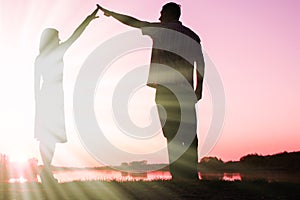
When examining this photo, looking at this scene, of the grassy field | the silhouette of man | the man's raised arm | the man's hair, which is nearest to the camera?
the grassy field

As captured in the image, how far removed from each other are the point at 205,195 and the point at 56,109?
5511 millimetres

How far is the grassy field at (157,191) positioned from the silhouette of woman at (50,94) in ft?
6.65

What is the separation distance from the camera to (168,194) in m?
9.17

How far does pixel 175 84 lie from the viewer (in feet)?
40.4

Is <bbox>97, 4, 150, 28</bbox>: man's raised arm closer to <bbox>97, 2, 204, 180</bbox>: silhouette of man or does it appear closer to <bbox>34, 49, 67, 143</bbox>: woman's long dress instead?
<bbox>97, 2, 204, 180</bbox>: silhouette of man

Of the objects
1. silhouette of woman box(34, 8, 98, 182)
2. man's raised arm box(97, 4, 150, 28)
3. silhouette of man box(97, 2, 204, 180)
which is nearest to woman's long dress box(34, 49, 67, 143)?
silhouette of woman box(34, 8, 98, 182)

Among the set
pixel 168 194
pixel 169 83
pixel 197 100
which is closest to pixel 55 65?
pixel 169 83

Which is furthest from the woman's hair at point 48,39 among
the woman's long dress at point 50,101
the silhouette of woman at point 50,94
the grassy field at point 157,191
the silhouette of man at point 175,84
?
the grassy field at point 157,191

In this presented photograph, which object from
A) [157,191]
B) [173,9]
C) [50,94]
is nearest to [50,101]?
[50,94]

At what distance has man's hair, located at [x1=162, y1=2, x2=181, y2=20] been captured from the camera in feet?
41.2

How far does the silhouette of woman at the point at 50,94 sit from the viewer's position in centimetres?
1266

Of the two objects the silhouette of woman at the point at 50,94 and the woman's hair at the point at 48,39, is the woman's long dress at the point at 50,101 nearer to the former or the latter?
the silhouette of woman at the point at 50,94

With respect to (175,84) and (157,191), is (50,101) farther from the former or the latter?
(157,191)

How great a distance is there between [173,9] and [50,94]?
405 centimetres
